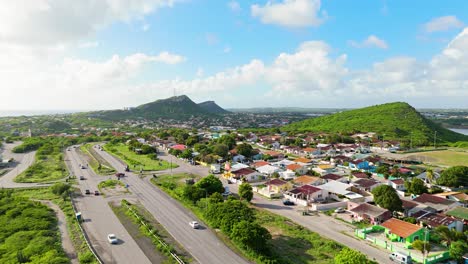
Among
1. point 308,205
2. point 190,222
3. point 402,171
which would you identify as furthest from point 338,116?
point 190,222

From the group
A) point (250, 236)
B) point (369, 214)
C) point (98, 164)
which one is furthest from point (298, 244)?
point (98, 164)

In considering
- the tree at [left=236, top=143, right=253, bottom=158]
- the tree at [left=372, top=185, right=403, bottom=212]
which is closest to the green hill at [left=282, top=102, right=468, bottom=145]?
the tree at [left=236, top=143, right=253, bottom=158]

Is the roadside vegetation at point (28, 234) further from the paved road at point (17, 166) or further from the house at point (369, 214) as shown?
the house at point (369, 214)

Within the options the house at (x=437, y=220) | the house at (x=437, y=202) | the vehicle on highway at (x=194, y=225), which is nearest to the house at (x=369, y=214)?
the house at (x=437, y=220)

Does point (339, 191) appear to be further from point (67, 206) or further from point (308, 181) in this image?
point (67, 206)

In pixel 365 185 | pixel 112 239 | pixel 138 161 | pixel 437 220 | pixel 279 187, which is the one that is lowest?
A: pixel 138 161

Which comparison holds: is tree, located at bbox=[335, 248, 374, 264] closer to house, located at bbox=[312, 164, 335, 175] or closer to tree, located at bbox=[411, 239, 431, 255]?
tree, located at bbox=[411, 239, 431, 255]

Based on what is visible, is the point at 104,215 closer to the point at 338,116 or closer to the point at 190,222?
the point at 190,222
